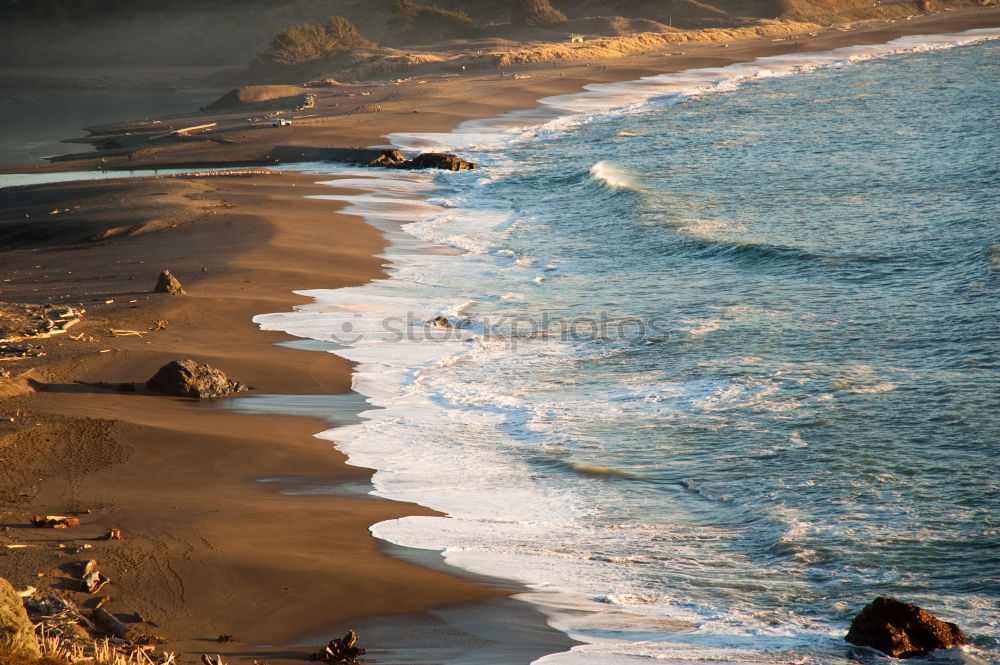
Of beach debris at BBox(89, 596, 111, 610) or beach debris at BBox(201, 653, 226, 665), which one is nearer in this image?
beach debris at BBox(201, 653, 226, 665)

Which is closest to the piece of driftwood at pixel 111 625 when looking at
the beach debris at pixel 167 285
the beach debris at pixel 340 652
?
the beach debris at pixel 340 652

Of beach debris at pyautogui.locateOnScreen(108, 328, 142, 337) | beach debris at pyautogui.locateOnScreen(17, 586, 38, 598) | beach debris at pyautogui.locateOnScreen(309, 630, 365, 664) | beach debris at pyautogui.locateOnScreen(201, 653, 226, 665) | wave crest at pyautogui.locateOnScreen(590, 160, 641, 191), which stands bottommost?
beach debris at pyautogui.locateOnScreen(309, 630, 365, 664)

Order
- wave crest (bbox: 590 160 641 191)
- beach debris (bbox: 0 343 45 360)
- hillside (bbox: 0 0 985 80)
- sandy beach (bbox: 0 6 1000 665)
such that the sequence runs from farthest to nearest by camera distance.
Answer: hillside (bbox: 0 0 985 80)
wave crest (bbox: 590 160 641 191)
beach debris (bbox: 0 343 45 360)
sandy beach (bbox: 0 6 1000 665)

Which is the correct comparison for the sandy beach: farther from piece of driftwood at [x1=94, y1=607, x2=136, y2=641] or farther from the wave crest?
the wave crest

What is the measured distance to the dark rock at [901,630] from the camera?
20.7ft

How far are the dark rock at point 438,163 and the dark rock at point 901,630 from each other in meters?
24.5

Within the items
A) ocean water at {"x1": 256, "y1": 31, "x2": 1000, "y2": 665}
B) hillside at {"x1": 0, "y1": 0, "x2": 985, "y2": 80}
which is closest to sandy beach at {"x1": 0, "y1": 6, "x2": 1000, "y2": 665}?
ocean water at {"x1": 256, "y1": 31, "x2": 1000, "y2": 665}

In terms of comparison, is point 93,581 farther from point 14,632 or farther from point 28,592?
point 14,632

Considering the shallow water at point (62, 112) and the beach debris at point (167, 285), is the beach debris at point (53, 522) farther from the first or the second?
the shallow water at point (62, 112)

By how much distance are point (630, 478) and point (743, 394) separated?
2685 millimetres

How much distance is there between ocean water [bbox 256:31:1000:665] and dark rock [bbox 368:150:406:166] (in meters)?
2.67

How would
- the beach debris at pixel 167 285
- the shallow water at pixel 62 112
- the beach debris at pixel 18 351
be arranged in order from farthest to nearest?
the shallow water at pixel 62 112
the beach debris at pixel 167 285
the beach debris at pixel 18 351

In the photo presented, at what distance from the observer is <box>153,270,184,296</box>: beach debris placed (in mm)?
14158

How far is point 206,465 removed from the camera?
29.6ft
